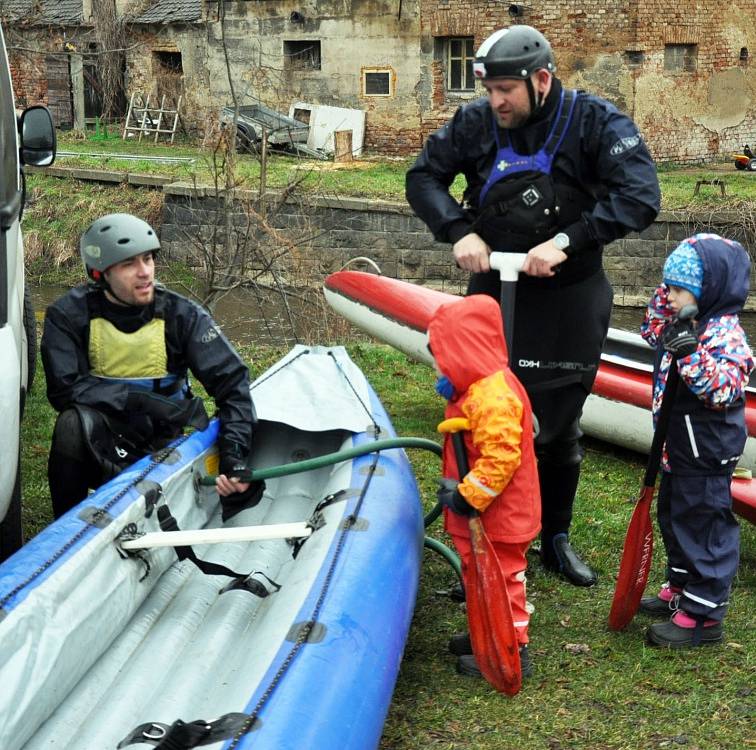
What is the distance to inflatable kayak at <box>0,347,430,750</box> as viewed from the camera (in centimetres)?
266

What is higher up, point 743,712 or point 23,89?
point 23,89

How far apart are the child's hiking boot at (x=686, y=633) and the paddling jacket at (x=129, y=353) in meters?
1.67

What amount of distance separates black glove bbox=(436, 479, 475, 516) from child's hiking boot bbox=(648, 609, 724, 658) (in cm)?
91

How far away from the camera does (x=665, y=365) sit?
3.69 metres

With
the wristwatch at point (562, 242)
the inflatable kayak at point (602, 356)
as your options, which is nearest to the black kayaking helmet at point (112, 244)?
the wristwatch at point (562, 242)

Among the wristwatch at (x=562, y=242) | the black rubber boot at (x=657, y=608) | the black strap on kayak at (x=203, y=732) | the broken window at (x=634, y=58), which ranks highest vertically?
the broken window at (x=634, y=58)

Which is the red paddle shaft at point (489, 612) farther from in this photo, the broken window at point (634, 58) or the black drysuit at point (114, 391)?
the broken window at point (634, 58)

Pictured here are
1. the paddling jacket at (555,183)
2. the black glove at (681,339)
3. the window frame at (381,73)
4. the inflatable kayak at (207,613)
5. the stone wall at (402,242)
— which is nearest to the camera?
the inflatable kayak at (207,613)

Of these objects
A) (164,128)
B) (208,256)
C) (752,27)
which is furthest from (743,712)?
(164,128)

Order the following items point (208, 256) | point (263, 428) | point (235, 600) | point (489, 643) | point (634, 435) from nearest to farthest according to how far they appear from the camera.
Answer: point (489, 643) → point (235, 600) → point (263, 428) → point (634, 435) → point (208, 256)

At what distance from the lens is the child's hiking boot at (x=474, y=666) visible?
356 centimetres

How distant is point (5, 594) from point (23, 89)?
1077 inches

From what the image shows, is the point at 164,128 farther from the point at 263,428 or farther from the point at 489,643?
the point at 489,643

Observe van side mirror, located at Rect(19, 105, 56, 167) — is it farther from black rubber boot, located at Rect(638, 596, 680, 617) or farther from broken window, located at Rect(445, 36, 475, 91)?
broken window, located at Rect(445, 36, 475, 91)
